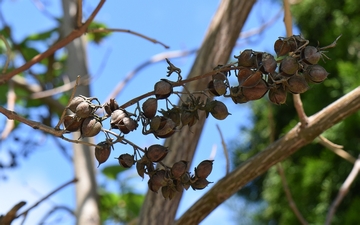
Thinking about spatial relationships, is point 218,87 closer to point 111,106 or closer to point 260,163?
point 111,106

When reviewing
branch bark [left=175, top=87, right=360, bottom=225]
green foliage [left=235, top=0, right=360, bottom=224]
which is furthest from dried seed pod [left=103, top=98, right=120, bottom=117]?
green foliage [left=235, top=0, right=360, bottom=224]

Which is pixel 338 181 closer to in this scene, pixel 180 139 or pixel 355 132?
pixel 355 132

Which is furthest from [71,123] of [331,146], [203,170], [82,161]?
[82,161]

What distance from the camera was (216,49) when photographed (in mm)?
1220

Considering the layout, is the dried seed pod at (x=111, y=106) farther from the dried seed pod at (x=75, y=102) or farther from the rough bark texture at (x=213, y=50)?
the rough bark texture at (x=213, y=50)

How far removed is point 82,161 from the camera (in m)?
1.63

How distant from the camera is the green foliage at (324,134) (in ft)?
6.18

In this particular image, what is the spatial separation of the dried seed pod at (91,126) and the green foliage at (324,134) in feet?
4.71

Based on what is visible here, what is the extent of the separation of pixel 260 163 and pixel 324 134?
1.12m

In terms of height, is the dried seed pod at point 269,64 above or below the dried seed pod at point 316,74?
above

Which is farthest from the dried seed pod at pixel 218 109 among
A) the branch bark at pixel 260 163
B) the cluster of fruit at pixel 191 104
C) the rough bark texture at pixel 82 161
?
the rough bark texture at pixel 82 161

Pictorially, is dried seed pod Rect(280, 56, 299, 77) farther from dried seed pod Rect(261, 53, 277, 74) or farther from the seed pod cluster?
the seed pod cluster

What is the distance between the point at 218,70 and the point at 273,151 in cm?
40

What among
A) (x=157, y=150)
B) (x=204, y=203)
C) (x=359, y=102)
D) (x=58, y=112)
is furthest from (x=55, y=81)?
(x=157, y=150)
